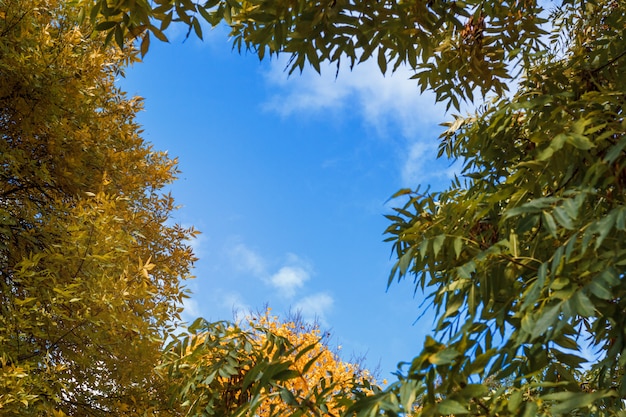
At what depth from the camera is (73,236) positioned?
4.59 metres

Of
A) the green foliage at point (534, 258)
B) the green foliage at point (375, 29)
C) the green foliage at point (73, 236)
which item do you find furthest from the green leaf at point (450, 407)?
the green foliage at point (73, 236)

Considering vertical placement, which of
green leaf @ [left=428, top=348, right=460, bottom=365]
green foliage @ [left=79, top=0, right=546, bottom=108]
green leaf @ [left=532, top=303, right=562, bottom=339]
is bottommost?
green leaf @ [left=428, top=348, right=460, bottom=365]

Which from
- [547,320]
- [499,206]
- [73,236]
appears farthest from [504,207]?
[73,236]

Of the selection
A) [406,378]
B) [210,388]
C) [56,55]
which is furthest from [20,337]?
[406,378]

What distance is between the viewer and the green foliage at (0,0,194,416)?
4.40 m

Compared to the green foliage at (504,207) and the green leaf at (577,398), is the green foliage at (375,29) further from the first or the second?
the green leaf at (577,398)

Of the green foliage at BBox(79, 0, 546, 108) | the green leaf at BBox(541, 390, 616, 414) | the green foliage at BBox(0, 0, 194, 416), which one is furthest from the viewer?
the green foliage at BBox(0, 0, 194, 416)

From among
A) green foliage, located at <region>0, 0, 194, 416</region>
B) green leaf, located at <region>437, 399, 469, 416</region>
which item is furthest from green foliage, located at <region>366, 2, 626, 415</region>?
green foliage, located at <region>0, 0, 194, 416</region>

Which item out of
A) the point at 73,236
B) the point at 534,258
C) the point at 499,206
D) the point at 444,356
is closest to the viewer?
the point at 444,356

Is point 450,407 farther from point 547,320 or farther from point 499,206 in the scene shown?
point 499,206

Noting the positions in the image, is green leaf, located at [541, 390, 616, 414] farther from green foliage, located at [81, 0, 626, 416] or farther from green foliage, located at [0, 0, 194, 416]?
green foliage, located at [0, 0, 194, 416]

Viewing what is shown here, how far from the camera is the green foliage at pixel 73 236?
440 cm

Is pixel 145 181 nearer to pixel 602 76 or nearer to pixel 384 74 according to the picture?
pixel 384 74

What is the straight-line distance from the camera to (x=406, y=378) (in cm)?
158
